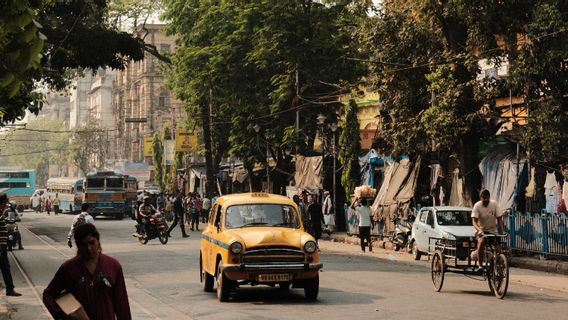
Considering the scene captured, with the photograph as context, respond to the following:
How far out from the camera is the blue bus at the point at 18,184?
305 feet

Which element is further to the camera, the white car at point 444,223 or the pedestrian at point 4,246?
the white car at point 444,223

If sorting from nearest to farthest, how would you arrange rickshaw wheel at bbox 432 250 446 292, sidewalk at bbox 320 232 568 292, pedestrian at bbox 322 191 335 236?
rickshaw wheel at bbox 432 250 446 292
sidewalk at bbox 320 232 568 292
pedestrian at bbox 322 191 335 236

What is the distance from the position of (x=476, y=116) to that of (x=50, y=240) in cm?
2120

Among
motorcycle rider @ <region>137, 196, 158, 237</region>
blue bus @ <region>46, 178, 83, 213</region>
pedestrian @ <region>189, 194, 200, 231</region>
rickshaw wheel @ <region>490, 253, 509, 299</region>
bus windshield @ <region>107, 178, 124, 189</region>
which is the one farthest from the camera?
blue bus @ <region>46, 178, 83, 213</region>

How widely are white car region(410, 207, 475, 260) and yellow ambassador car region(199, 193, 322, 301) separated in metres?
8.73

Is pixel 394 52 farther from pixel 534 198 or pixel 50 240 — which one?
pixel 50 240

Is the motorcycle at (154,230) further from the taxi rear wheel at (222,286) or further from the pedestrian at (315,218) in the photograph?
the taxi rear wheel at (222,286)

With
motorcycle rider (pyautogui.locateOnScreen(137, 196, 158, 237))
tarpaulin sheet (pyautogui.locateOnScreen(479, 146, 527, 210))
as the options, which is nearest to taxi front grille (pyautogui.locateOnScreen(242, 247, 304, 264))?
tarpaulin sheet (pyautogui.locateOnScreen(479, 146, 527, 210))

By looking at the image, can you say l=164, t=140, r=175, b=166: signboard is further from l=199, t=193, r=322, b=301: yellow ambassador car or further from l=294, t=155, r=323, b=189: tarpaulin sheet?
l=199, t=193, r=322, b=301: yellow ambassador car

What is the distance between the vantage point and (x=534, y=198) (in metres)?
30.7

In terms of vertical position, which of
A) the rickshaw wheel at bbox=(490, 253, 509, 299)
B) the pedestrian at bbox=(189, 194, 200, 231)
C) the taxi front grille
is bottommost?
the rickshaw wheel at bbox=(490, 253, 509, 299)

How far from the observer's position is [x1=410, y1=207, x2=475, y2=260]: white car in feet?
87.5

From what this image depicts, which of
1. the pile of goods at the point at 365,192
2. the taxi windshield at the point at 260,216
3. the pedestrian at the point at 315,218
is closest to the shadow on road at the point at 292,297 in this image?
the taxi windshield at the point at 260,216

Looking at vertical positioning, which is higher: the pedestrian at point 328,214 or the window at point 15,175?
the window at point 15,175
